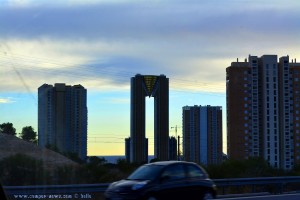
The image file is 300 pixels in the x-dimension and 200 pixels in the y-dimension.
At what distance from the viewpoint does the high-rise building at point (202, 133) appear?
51500 millimetres

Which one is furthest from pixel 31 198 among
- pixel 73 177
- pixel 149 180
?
pixel 73 177

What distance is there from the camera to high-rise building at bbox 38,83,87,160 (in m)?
30.0

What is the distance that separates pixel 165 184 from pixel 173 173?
50 centimetres

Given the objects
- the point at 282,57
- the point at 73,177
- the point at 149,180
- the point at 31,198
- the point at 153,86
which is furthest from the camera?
the point at 282,57

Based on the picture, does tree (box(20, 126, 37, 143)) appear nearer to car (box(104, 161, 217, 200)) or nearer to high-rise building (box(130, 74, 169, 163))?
high-rise building (box(130, 74, 169, 163))

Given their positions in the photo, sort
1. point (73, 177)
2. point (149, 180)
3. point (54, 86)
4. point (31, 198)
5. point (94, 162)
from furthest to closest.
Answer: point (54, 86), point (94, 162), point (73, 177), point (31, 198), point (149, 180)

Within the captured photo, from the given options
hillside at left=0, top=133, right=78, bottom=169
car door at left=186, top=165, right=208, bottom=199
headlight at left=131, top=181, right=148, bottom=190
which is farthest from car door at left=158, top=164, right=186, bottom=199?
hillside at left=0, top=133, right=78, bottom=169

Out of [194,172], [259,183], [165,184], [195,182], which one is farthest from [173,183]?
[259,183]

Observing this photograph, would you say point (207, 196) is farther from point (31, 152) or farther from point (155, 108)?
point (155, 108)

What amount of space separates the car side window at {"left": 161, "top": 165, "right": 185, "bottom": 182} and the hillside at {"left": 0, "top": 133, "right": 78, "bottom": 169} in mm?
9018

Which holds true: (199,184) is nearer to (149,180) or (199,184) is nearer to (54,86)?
(149,180)

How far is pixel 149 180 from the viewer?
1540 centimetres

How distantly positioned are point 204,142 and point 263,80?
7.76 metres

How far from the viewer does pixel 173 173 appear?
15859mm
